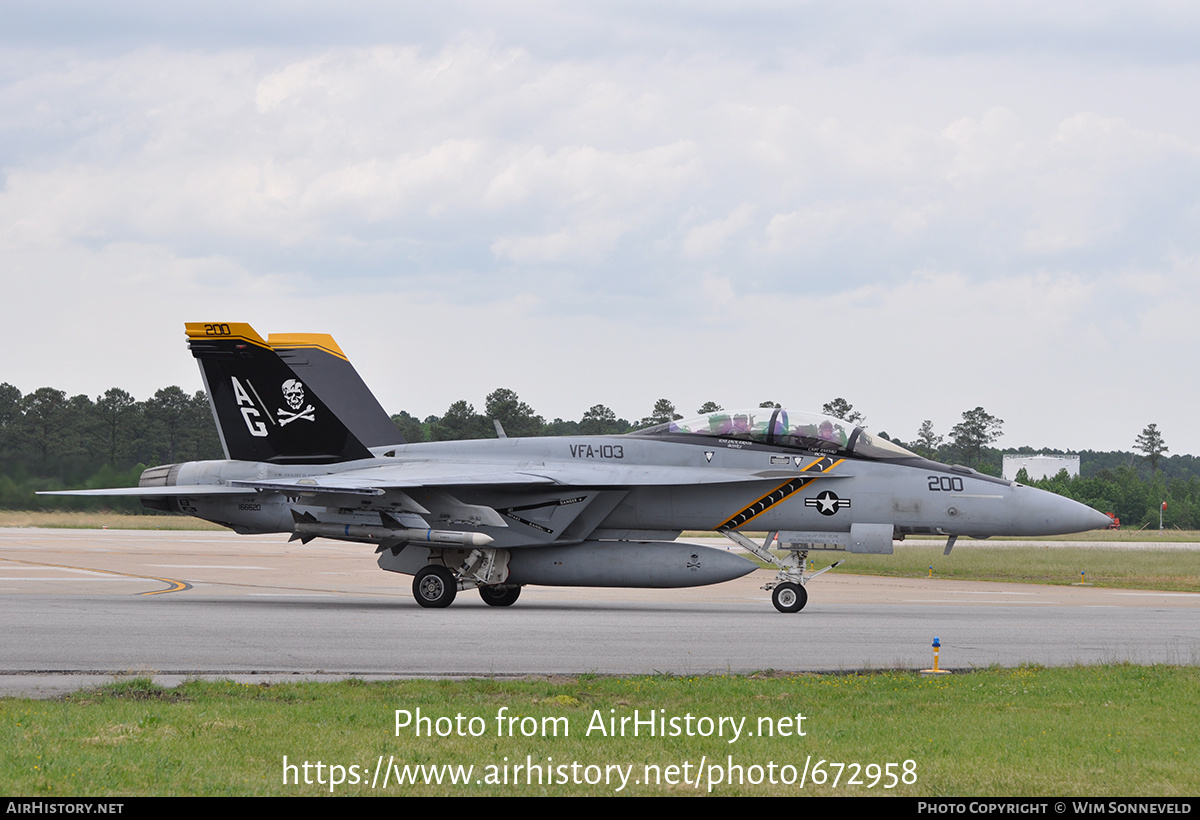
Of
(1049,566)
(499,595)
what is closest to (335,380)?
(499,595)

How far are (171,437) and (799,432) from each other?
39.2 metres

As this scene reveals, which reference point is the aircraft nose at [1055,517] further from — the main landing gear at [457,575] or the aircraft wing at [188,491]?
the aircraft wing at [188,491]

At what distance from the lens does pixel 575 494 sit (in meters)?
17.8

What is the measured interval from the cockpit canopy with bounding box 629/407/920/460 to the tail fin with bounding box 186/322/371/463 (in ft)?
19.1

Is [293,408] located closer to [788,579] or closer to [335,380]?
[335,380]

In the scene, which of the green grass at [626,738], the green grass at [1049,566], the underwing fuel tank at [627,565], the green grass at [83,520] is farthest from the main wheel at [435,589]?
the green grass at [83,520]

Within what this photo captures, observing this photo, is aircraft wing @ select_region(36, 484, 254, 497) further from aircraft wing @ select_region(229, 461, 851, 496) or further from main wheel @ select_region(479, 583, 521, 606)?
main wheel @ select_region(479, 583, 521, 606)

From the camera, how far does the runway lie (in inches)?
429

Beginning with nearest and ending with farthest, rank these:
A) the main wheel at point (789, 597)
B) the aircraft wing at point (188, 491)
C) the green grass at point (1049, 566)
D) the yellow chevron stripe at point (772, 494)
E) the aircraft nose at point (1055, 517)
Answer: the aircraft nose at point (1055, 517) → the main wheel at point (789, 597) → the yellow chevron stripe at point (772, 494) → the aircraft wing at point (188, 491) → the green grass at point (1049, 566)

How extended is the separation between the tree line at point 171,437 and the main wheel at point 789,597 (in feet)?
9.63

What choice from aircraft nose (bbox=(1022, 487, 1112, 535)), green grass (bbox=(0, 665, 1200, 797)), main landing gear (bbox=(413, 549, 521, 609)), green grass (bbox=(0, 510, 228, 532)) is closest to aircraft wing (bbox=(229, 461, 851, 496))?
main landing gear (bbox=(413, 549, 521, 609))

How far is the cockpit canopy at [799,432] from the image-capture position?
1786 centimetres
